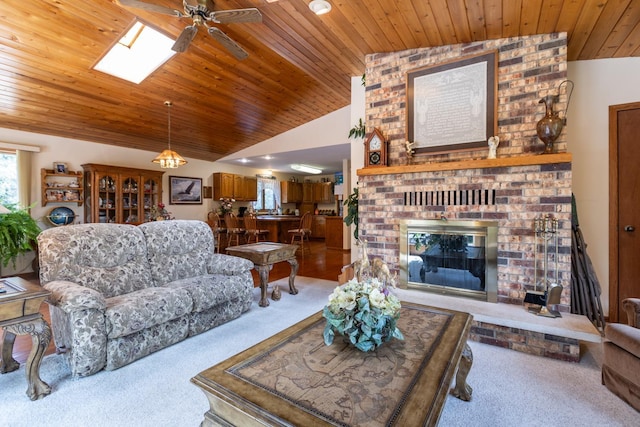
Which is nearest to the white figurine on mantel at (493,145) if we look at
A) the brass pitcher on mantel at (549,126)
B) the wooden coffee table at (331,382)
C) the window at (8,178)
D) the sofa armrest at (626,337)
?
the brass pitcher on mantel at (549,126)

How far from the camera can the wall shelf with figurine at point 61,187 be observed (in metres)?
4.86

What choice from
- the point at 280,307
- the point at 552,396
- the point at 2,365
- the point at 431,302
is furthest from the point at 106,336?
the point at 552,396

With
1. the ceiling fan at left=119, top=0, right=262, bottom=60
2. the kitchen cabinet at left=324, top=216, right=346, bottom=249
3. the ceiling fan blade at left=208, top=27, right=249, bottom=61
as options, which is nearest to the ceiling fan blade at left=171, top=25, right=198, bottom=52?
the ceiling fan at left=119, top=0, right=262, bottom=60

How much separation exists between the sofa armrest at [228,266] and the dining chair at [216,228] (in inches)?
151

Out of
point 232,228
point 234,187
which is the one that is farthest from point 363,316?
point 234,187

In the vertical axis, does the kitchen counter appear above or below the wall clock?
below

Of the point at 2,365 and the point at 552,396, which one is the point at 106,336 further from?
the point at 552,396

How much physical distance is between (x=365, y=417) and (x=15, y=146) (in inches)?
250

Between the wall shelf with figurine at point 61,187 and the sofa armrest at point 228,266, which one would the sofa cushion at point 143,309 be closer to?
the sofa armrest at point 228,266

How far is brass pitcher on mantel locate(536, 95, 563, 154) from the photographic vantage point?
247cm

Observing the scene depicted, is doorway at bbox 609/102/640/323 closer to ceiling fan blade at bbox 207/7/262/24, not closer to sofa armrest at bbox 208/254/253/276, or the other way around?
ceiling fan blade at bbox 207/7/262/24

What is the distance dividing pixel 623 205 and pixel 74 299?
4826 millimetres

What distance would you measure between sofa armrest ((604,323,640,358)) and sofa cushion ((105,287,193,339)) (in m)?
3.07

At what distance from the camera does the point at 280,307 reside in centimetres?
344
